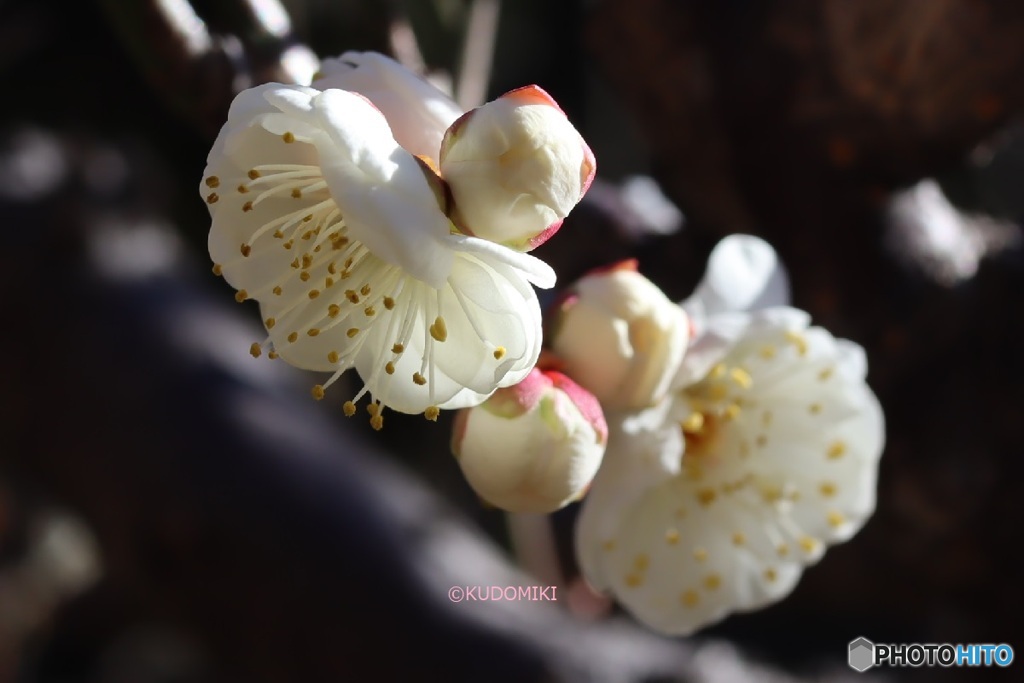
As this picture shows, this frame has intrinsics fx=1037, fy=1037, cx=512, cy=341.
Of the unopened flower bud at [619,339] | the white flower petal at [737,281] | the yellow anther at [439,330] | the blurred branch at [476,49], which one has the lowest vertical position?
the white flower petal at [737,281]

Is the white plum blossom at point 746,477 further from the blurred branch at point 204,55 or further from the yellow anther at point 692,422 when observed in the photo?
the blurred branch at point 204,55

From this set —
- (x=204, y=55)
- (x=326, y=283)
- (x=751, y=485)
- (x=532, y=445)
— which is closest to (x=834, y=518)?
(x=751, y=485)

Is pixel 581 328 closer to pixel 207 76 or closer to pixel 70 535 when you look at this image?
pixel 207 76

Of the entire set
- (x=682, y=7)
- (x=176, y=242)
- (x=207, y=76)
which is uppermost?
(x=207, y=76)

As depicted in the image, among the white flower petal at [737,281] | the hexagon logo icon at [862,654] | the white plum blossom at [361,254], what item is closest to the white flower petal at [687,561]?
the white flower petal at [737,281]

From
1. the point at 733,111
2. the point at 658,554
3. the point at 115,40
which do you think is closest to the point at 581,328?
the point at 658,554

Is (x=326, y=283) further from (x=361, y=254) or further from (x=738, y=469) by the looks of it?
(x=738, y=469)

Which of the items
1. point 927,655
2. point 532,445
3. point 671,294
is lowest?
point 927,655
